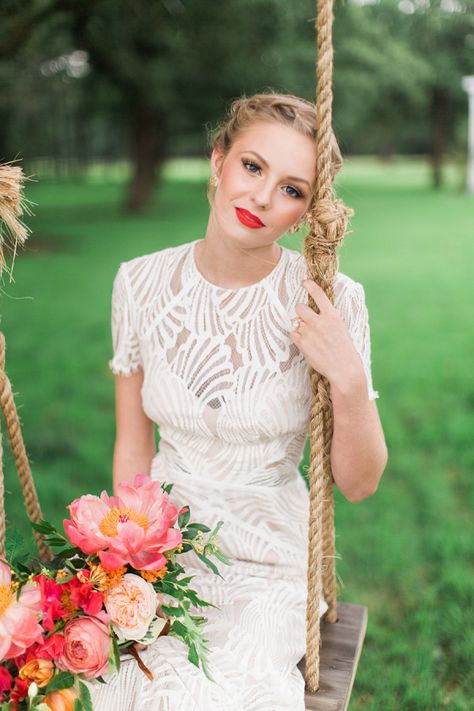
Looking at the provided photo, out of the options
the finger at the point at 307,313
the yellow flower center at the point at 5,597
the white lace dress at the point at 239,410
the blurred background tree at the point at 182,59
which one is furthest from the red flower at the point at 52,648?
the blurred background tree at the point at 182,59

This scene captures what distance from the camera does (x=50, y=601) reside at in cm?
159

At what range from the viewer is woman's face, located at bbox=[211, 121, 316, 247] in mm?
1978

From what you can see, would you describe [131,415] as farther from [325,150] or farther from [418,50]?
[418,50]

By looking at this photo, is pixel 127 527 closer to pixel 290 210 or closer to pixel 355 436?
pixel 355 436

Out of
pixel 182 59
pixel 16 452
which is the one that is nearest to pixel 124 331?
pixel 16 452

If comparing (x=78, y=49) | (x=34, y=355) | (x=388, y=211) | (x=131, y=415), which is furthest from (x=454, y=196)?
(x=131, y=415)

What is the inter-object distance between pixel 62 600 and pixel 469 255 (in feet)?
38.9

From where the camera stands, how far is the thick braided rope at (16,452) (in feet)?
6.06

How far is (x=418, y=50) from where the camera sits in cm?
2533

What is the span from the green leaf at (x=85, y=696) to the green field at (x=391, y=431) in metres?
0.44

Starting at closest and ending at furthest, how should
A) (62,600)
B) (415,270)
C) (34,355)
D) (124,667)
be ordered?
(62,600), (124,667), (34,355), (415,270)

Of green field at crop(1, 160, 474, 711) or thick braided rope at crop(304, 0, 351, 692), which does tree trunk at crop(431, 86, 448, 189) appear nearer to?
green field at crop(1, 160, 474, 711)

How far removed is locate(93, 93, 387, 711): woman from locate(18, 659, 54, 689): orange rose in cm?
27

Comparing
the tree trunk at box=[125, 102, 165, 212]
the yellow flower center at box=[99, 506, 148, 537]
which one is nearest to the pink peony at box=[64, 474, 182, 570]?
the yellow flower center at box=[99, 506, 148, 537]
